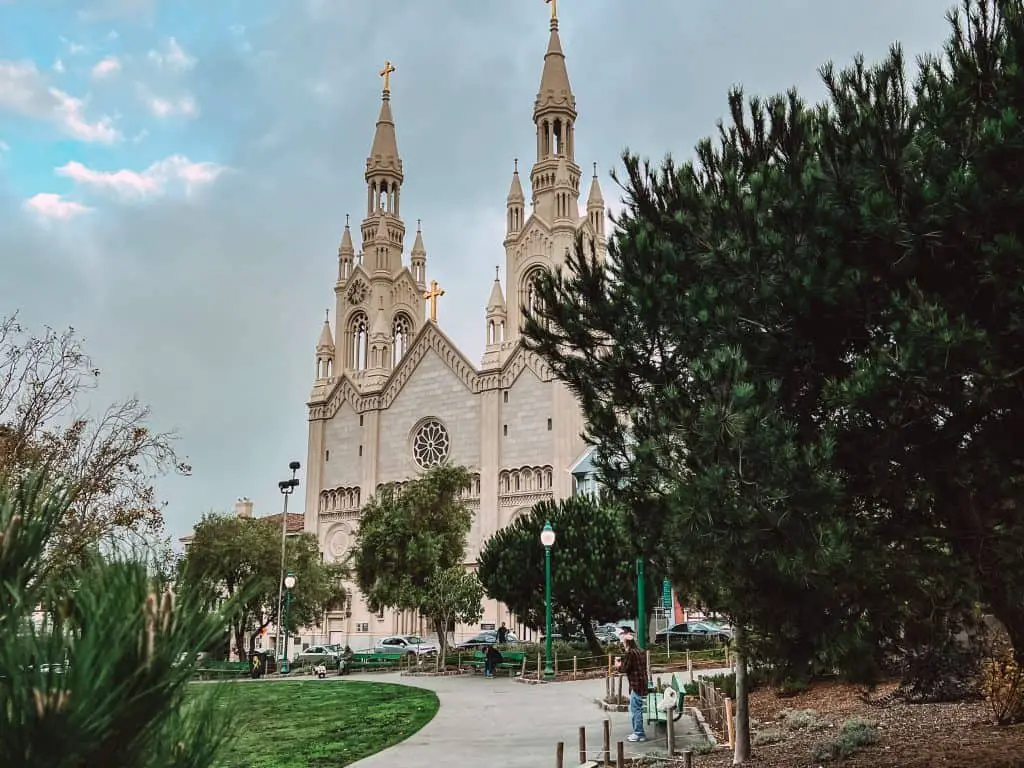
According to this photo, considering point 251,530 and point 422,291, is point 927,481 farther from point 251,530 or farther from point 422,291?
point 422,291

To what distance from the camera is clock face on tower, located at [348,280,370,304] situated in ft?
207

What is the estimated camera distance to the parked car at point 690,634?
39316 millimetres

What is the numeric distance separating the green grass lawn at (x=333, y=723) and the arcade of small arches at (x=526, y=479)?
25163mm

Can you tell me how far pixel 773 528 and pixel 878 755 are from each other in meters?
4.44

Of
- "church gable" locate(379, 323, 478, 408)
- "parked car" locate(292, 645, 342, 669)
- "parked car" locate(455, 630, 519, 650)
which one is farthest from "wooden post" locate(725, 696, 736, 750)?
"church gable" locate(379, 323, 478, 408)

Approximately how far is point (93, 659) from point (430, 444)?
53.5 m

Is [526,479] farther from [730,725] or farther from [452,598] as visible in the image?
[730,725]

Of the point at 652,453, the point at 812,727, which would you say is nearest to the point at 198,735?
the point at 652,453

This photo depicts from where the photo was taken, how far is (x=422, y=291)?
208 ft

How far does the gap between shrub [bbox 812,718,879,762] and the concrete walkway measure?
8.29 feet

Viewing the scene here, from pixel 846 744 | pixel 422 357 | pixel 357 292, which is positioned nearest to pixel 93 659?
pixel 846 744

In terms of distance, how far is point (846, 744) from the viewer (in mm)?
10641

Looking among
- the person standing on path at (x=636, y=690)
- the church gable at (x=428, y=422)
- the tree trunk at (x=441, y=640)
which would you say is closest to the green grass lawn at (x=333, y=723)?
the person standing on path at (x=636, y=690)

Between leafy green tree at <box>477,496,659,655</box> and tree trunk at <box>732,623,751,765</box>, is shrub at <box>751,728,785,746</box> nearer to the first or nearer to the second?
tree trunk at <box>732,623,751,765</box>
